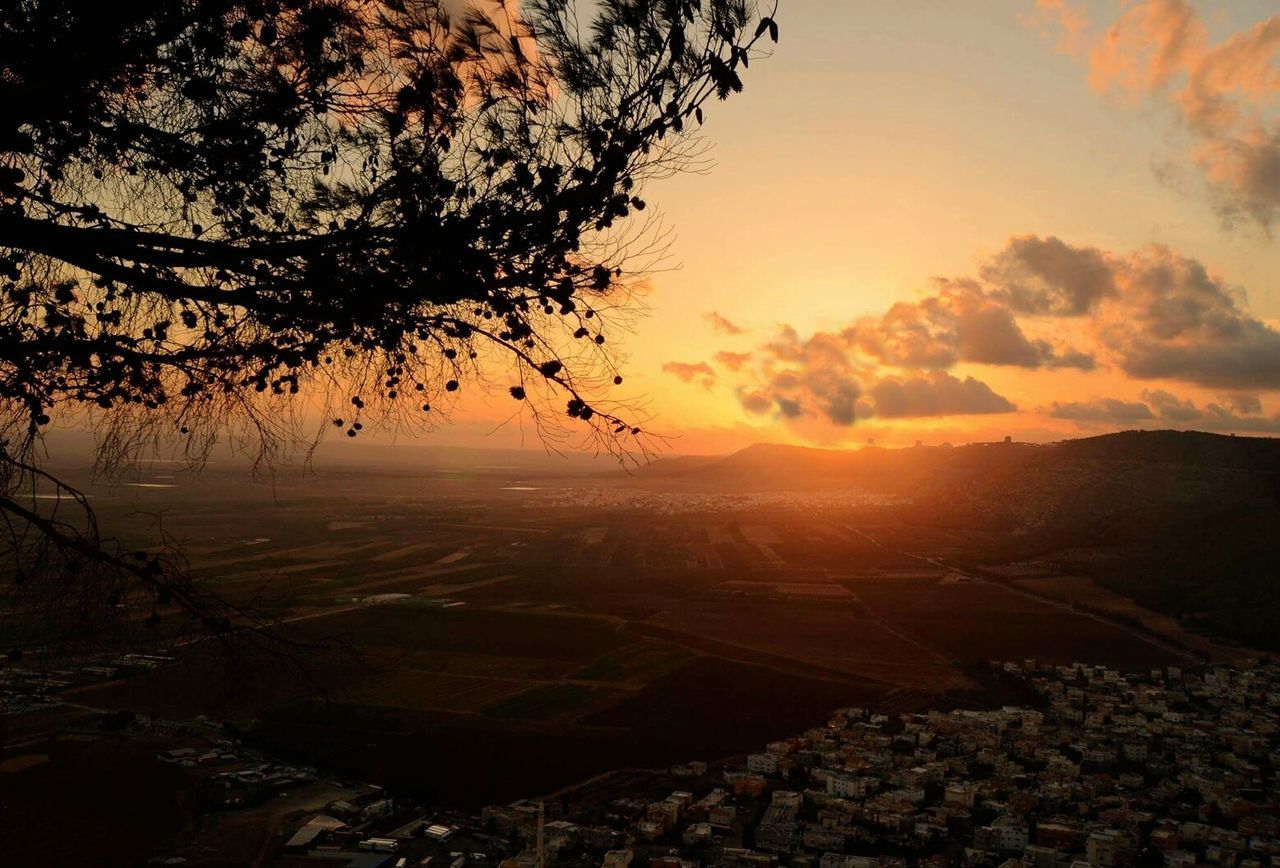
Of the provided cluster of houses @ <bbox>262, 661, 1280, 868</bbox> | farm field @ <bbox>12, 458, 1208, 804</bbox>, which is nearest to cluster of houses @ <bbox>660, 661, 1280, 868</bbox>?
cluster of houses @ <bbox>262, 661, 1280, 868</bbox>

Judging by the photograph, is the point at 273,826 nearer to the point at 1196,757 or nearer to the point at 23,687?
the point at 23,687

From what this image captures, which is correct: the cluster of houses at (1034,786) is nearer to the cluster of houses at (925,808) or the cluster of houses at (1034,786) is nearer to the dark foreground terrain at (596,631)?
the cluster of houses at (925,808)

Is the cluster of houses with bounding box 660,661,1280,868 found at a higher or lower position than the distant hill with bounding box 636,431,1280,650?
lower

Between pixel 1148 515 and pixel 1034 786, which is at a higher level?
pixel 1148 515

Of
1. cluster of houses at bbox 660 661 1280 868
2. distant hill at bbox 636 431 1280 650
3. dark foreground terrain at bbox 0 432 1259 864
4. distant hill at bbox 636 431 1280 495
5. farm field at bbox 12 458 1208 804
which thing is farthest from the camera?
Result: distant hill at bbox 636 431 1280 495

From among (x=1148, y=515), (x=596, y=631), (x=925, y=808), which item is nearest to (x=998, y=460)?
(x=1148, y=515)

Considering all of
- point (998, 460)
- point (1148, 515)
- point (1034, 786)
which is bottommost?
point (1034, 786)

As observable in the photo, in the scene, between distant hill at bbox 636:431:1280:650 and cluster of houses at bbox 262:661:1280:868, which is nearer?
cluster of houses at bbox 262:661:1280:868

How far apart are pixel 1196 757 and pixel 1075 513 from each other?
6031 cm

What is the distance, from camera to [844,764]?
23047 millimetres

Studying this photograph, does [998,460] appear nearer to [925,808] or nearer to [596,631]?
[596,631]

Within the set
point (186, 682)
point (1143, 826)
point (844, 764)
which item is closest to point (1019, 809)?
point (1143, 826)

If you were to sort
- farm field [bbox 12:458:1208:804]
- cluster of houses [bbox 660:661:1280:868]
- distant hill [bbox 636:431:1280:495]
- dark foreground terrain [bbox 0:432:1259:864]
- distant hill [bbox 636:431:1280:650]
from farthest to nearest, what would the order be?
distant hill [bbox 636:431:1280:495]
distant hill [bbox 636:431:1280:650]
farm field [bbox 12:458:1208:804]
dark foreground terrain [bbox 0:432:1259:864]
cluster of houses [bbox 660:661:1280:868]

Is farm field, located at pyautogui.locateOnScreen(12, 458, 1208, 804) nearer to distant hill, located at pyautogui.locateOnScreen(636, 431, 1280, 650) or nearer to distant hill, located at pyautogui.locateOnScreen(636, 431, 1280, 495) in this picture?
distant hill, located at pyautogui.locateOnScreen(636, 431, 1280, 650)
